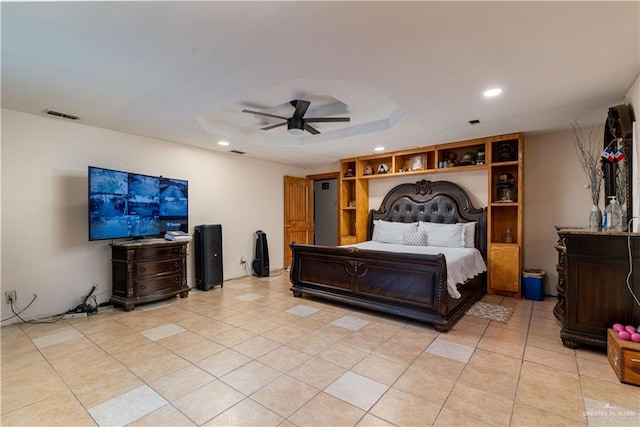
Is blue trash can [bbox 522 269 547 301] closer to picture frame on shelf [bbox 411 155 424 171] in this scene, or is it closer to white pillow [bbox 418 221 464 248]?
white pillow [bbox 418 221 464 248]

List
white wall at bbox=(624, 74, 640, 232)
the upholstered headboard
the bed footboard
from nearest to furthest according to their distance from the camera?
white wall at bbox=(624, 74, 640, 232) < the bed footboard < the upholstered headboard

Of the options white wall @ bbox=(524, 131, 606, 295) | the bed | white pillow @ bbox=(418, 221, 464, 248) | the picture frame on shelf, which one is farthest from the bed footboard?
the picture frame on shelf

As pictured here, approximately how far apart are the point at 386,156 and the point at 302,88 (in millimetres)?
2941

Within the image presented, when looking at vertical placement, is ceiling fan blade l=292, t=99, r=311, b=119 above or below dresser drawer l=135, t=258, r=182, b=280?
above

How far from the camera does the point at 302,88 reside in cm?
298

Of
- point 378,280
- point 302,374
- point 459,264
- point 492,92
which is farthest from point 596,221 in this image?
point 302,374

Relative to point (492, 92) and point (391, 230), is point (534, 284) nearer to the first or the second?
point (391, 230)

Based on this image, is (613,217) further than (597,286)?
Yes

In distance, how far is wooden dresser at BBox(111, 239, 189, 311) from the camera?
369 centimetres

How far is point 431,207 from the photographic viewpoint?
5.10 m

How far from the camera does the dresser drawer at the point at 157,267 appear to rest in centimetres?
379

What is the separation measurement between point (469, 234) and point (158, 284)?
4.51 meters

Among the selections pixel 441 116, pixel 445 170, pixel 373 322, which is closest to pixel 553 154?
pixel 445 170

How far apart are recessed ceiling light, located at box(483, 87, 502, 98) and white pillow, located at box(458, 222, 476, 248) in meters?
2.26
